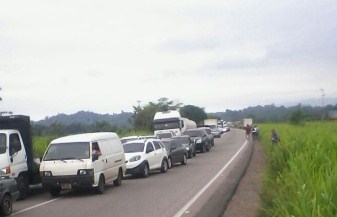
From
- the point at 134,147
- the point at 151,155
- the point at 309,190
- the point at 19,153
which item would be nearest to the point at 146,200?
the point at 19,153

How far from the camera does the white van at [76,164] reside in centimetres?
1736

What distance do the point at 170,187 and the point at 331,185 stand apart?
39.4ft

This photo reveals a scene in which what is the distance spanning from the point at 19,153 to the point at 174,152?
12966mm

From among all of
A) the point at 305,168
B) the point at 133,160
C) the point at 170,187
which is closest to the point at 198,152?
the point at 133,160

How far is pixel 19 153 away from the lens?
17.3 metres

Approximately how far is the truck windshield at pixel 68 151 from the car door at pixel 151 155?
659 cm

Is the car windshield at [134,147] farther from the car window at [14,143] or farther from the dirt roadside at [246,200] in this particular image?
the car window at [14,143]

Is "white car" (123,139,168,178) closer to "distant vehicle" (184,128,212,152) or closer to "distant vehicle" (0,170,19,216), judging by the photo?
"distant vehicle" (0,170,19,216)

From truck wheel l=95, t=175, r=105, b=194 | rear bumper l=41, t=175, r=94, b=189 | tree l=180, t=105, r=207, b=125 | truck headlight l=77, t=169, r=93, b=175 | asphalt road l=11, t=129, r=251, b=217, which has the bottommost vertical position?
asphalt road l=11, t=129, r=251, b=217

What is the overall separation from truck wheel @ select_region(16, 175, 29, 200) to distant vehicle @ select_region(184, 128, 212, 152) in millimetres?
25120

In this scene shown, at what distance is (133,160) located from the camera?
77.5 ft

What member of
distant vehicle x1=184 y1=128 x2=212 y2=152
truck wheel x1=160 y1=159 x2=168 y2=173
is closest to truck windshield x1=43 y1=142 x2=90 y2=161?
→ truck wheel x1=160 y1=159 x2=168 y2=173

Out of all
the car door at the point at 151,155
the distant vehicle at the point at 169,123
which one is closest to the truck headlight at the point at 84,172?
the car door at the point at 151,155

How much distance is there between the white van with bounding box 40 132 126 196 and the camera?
57.0 feet
